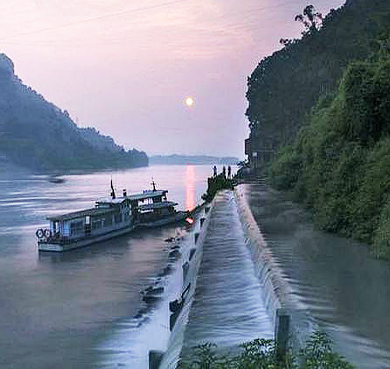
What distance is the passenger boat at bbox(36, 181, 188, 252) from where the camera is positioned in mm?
40406

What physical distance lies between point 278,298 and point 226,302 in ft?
5.54

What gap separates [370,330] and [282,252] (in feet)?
23.0

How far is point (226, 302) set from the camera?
13.3m

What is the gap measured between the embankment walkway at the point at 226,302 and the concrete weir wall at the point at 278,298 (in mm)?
261

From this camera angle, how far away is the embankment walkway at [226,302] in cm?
1091

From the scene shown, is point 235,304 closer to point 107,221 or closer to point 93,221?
point 93,221

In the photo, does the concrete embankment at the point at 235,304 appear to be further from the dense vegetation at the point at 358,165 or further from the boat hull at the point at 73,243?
the boat hull at the point at 73,243

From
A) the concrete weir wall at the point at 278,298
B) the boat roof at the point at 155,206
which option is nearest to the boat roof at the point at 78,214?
the boat roof at the point at 155,206

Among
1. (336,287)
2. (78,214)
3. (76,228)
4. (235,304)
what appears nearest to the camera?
(235,304)

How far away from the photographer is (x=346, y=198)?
21.0 meters

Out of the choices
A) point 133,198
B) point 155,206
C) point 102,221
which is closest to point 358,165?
point 102,221

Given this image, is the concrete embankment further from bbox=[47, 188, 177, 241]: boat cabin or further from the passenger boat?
bbox=[47, 188, 177, 241]: boat cabin

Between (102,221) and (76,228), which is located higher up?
(102,221)

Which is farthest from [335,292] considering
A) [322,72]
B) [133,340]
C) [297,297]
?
[322,72]
